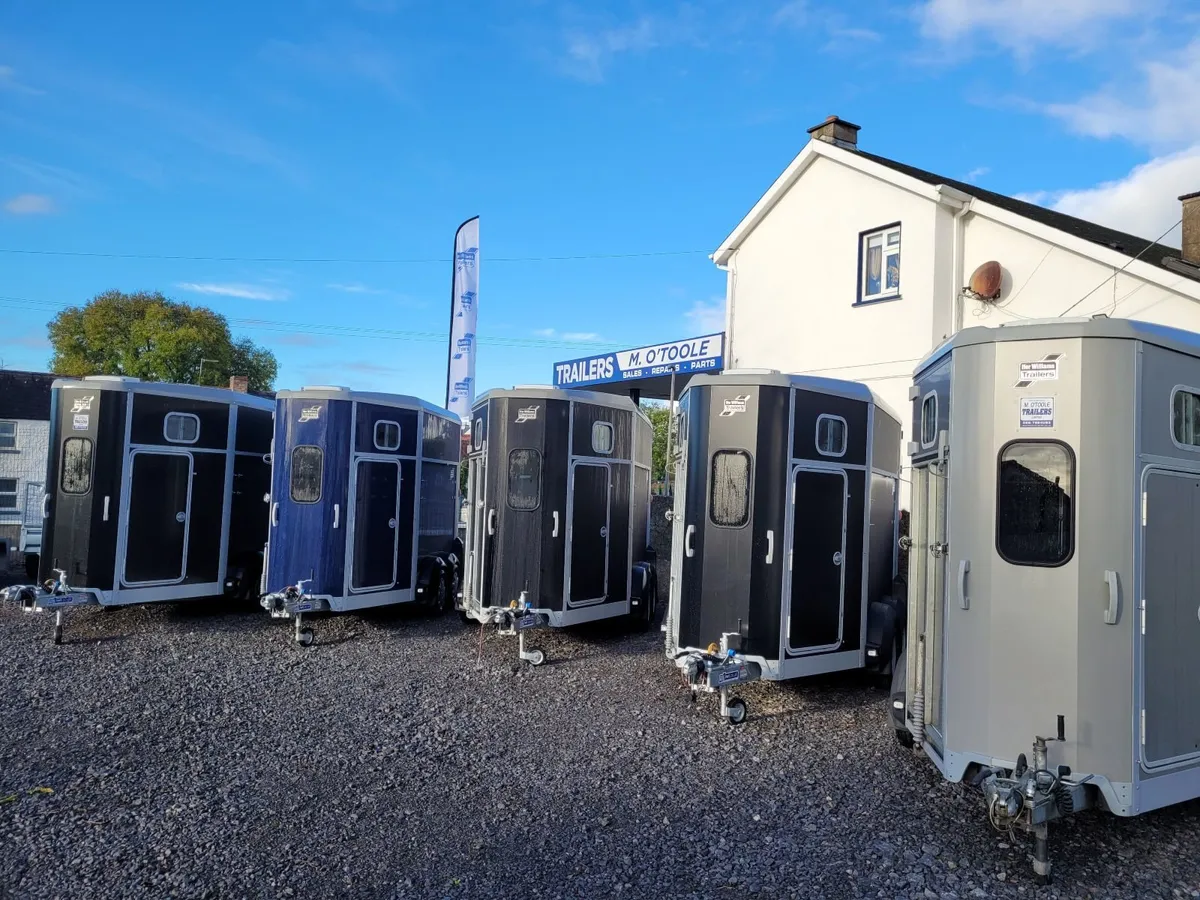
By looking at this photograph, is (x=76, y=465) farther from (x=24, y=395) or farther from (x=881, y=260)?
(x=24, y=395)

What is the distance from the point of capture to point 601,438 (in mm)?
8352

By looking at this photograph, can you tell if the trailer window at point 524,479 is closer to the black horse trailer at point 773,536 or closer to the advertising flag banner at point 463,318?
the black horse trailer at point 773,536

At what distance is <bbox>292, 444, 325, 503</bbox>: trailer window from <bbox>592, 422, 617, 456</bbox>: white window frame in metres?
2.77

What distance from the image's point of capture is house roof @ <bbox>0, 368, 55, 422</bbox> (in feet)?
→ 69.6

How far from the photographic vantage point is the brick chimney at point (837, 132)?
47.1ft

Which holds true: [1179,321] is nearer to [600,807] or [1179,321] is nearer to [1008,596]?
[1008,596]

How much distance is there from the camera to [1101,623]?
3768 millimetres

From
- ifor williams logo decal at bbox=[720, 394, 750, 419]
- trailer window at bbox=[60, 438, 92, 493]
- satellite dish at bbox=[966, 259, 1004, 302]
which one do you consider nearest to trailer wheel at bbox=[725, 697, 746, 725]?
ifor williams logo decal at bbox=[720, 394, 750, 419]

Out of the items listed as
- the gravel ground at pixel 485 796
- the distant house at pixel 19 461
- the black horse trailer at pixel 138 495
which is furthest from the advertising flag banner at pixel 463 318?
the gravel ground at pixel 485 796

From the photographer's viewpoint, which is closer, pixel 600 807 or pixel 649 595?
pixel 600 807

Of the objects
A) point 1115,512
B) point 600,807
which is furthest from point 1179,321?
point 600,807

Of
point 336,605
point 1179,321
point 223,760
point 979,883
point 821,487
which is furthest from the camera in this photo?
point 1179,321

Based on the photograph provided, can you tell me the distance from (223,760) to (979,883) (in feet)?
13.7

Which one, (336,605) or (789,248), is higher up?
(789,248)
